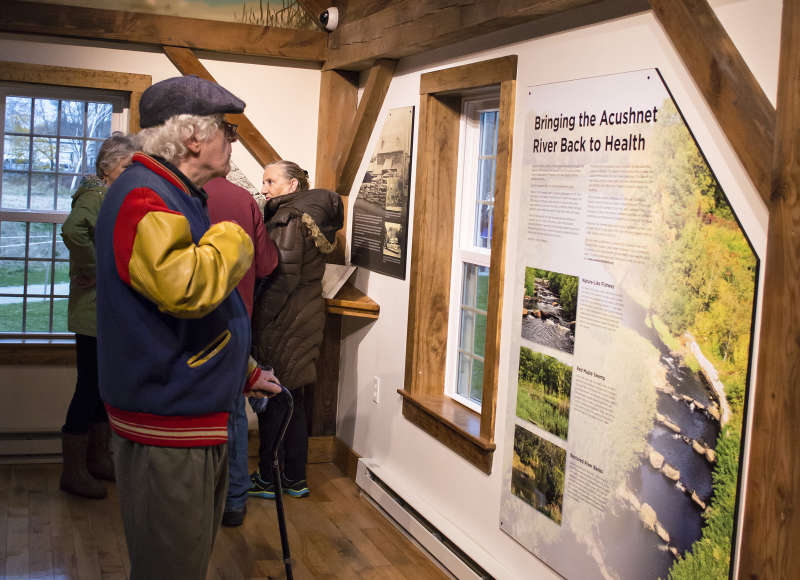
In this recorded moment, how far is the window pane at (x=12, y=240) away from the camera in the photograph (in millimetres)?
5312

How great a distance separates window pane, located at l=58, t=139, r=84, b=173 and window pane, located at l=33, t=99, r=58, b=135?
0.10m

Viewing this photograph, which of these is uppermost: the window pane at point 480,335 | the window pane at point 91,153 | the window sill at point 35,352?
the window pane at point 91,153

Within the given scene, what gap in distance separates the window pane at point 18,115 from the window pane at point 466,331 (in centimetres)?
283

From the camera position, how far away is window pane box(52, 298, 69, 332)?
17.7 feet

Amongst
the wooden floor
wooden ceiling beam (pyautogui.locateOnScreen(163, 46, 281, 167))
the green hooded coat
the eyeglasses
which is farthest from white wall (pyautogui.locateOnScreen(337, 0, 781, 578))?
the green hooded coat

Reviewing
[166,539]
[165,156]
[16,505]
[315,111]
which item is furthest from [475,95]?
[16,505]

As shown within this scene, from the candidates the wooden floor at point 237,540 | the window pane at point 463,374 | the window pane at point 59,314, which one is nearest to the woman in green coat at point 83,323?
the wooden floor at point 237,540

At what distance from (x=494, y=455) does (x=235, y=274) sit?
194 centimetres

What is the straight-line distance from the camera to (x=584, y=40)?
3.18m

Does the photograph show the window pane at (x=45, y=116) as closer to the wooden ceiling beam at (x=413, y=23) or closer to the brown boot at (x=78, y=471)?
the wooden ceiling beam at (x=413, y=23)

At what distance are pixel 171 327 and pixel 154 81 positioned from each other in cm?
348

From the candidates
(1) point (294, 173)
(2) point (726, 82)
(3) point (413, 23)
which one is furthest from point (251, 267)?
(2) point (726, 82)

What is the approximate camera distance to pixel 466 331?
14.5 feet

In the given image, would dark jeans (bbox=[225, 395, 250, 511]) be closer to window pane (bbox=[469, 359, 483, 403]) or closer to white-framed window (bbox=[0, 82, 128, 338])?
window pane (bbox=[469, 359, 483, 403])
